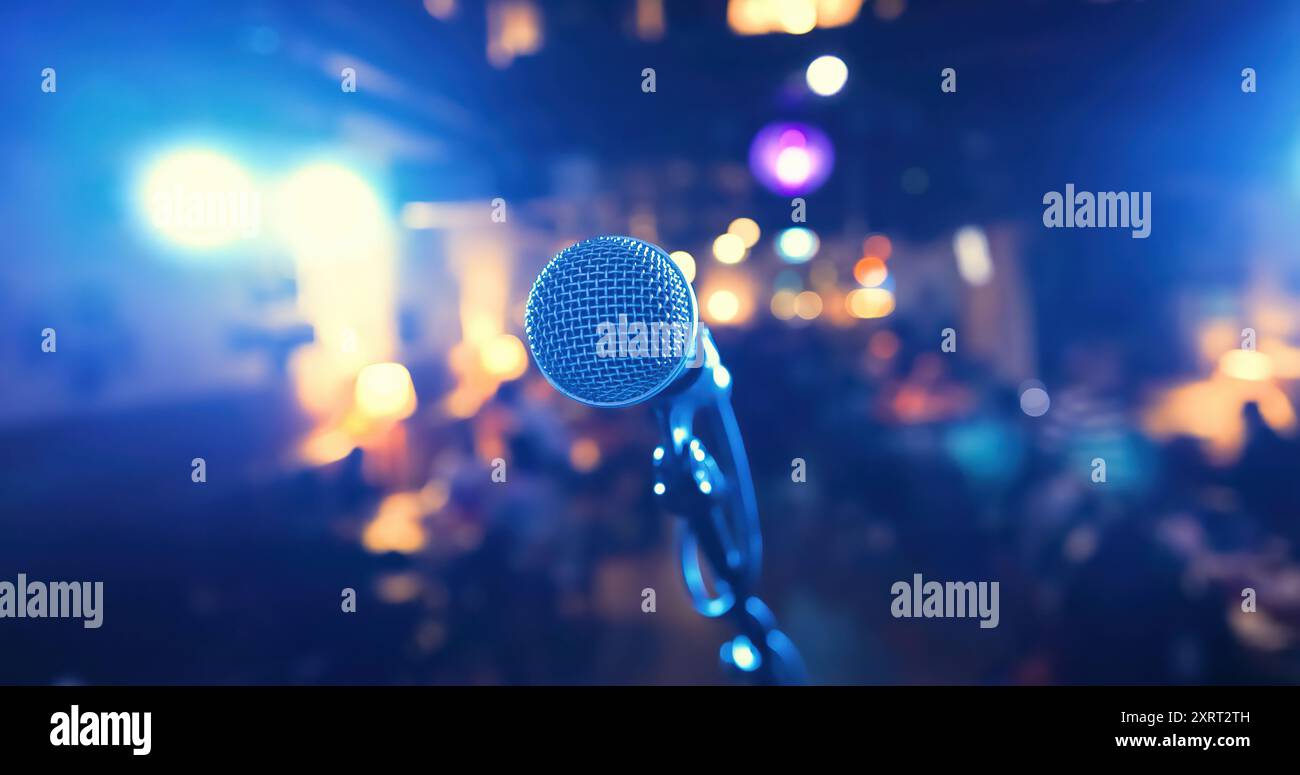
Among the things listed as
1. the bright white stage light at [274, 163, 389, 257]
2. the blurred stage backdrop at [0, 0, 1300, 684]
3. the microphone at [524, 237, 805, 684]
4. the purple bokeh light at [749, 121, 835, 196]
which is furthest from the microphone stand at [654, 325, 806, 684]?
the bright white stage light at [274, 163, 389, 257]

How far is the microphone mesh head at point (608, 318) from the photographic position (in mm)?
985

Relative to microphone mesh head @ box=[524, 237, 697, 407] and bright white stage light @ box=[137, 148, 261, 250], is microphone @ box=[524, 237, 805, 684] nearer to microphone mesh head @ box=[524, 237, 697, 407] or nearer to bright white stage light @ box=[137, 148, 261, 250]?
microphone mesh head @ box=[524, 237, 697, 407]

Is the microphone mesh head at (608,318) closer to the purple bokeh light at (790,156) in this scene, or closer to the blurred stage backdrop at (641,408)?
the blurred stage backdrop at (641,408)

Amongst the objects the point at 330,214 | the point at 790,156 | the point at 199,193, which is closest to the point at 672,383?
the point at 790,156

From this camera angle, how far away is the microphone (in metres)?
0.98

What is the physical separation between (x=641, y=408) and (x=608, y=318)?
212 centimetres

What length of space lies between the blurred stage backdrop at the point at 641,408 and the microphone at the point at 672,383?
154cm

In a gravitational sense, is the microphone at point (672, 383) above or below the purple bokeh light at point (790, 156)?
below

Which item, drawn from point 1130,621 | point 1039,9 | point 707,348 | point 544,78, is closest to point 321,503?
point 544,78

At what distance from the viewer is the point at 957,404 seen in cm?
331

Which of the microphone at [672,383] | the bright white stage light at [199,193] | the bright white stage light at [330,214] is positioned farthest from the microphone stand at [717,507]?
the bright white stage light at [330,214]
